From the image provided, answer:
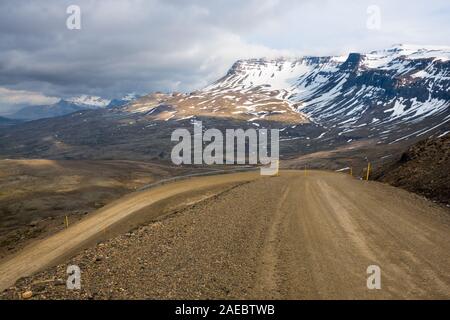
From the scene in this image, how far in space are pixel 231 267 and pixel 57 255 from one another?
2079cm

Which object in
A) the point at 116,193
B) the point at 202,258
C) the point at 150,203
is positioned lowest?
the point at 116,193

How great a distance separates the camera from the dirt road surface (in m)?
10.9

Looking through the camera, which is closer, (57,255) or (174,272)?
(174,272)

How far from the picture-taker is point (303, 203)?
2242cm

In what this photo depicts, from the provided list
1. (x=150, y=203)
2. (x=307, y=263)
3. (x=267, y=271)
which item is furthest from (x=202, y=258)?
(x=150, y=203)

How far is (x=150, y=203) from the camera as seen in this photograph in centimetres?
3728

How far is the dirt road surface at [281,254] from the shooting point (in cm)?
1091

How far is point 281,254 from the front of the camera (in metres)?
13.6

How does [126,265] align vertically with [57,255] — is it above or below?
above
